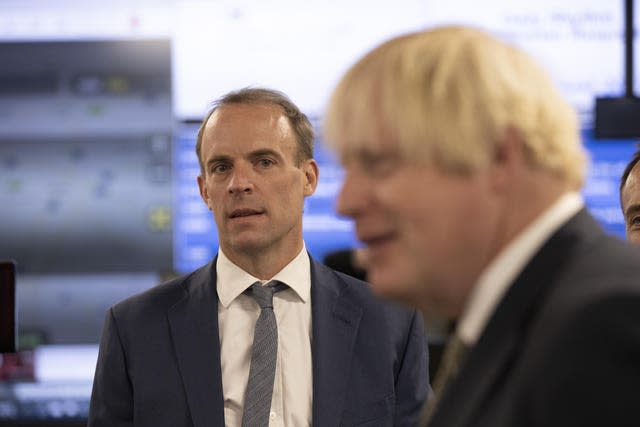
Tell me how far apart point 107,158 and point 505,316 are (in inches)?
127

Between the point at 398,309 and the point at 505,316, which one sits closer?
the point at 505,316

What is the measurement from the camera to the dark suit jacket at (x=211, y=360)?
195 centimetres

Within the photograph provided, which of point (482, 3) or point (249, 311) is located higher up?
point (482, 3)

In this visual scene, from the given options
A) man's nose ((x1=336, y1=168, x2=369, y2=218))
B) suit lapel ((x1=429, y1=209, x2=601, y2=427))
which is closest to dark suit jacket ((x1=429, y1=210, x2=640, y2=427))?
suit lapel ((x1=429, y1=209, x2=601, y2=427))

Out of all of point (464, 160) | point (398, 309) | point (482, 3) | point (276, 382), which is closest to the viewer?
point (464, 160)

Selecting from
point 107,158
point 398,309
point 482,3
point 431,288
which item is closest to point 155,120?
point 107,158

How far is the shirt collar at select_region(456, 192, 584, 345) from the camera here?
0.94m

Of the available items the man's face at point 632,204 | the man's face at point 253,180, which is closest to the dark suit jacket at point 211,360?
the man's face at point 253,180

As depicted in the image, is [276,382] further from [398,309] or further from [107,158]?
[107,158]

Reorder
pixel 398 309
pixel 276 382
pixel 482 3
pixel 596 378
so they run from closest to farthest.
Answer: pixel 596 378
pixel 276 382
pixel 398 309
pixel 482 3

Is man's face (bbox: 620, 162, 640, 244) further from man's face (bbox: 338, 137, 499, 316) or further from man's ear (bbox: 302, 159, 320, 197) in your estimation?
man's face (bbox: 338, 137, 499, 316)

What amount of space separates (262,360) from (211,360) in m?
0.11

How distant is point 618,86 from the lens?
3.90m

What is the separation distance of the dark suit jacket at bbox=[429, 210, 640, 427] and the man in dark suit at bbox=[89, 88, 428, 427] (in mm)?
1040
